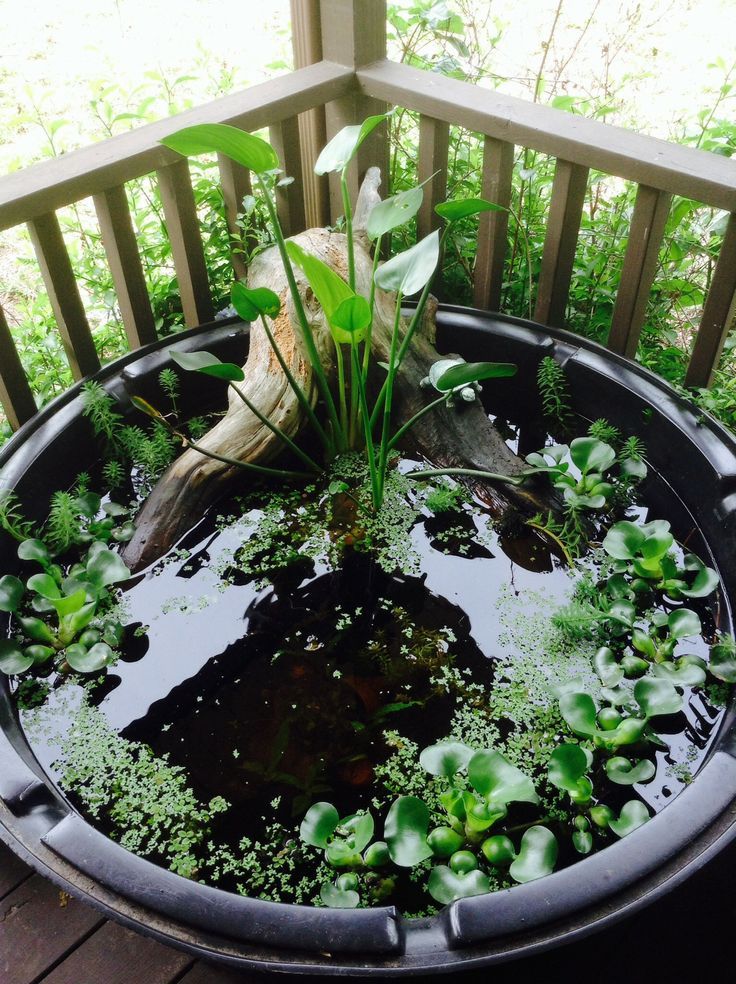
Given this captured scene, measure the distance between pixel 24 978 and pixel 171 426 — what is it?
1217 millimetres

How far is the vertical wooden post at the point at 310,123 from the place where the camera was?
1.90m

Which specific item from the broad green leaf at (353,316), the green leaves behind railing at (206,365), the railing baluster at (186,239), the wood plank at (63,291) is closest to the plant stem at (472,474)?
the broad green leaf at (353,316)

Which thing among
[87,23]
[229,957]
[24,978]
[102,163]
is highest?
[102,163]

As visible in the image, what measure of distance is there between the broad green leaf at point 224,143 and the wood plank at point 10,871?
4.17 ft

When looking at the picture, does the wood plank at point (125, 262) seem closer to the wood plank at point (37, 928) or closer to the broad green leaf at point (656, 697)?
the wood plank at point (37, 928)

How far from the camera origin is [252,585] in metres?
1.65

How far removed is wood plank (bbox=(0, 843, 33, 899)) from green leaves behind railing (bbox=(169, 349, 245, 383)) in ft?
3.12

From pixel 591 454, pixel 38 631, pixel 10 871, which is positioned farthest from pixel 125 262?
pixel 10 871

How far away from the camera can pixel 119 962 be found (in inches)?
46.1

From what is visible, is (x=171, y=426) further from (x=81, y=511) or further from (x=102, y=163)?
(x=102, y=163)

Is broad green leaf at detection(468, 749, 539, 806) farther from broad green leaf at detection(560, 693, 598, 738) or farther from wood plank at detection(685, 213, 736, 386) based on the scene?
wood plank at detection(685, 213, 736, 386)

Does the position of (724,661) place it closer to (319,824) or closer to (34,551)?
(319,824)

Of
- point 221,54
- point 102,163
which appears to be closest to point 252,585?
point 102,163

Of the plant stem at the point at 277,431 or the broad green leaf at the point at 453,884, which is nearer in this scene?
the broad green leaf at the point at 453,884
